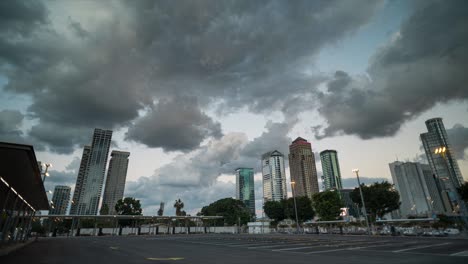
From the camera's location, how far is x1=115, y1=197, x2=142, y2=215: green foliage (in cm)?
8125

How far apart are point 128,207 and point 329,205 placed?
67372 millimetres

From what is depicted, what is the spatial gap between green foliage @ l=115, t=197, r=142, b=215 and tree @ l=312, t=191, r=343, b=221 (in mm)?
62240

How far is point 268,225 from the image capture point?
85.6 m

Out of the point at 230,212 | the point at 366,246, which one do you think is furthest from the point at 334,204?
the point at 366,246

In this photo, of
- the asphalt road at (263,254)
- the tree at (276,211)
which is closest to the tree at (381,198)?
the tree at (276,211)

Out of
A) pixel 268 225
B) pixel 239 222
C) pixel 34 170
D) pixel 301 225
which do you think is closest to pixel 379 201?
pixel 301 225

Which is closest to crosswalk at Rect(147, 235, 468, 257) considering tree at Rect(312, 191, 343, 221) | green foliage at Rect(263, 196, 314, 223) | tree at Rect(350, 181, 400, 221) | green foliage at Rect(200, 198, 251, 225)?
tree at Rect(350, 181, 400, 221)

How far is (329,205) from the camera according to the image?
63594 mm

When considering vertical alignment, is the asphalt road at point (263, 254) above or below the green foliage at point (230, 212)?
below

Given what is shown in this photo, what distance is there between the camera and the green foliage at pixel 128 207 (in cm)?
8125

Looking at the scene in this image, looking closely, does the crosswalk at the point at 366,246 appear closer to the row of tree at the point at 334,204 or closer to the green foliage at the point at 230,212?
the row of tree at the point at 334,204

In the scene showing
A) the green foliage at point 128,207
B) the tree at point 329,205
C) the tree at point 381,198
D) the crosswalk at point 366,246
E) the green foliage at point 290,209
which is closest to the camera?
the crosswalk at point 366,246

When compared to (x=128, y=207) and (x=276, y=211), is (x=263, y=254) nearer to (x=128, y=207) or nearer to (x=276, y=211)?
(x=276, y=211)

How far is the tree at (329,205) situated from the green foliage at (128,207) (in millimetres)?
62240
